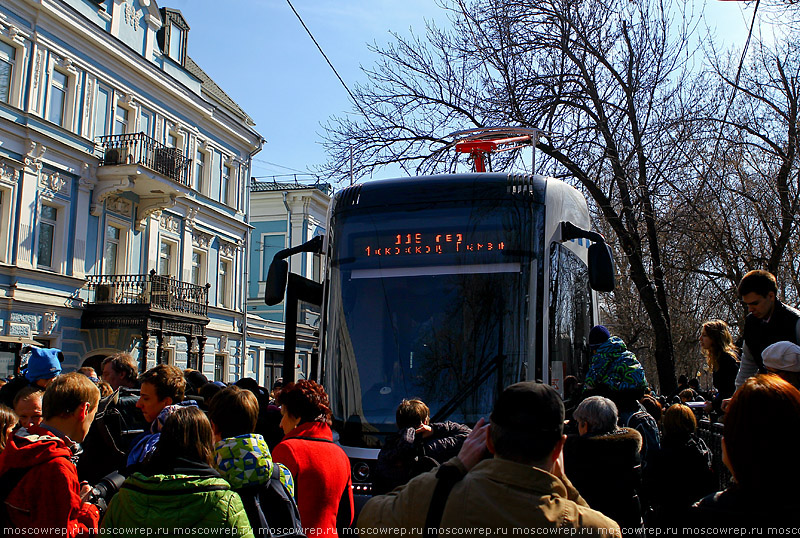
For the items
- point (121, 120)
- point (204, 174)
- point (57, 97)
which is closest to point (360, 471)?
point (57, 97)

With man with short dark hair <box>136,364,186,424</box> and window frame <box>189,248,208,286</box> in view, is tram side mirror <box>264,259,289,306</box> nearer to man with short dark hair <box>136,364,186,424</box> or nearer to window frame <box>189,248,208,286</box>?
man with short dark hair <box>136,364,186,424</box>

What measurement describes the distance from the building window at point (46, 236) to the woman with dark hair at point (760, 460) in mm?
20690

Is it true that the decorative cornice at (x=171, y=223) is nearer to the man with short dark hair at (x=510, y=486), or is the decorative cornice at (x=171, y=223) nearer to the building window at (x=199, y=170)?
the building window at (x=199, y=170)

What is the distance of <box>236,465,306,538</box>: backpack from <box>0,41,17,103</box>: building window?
18.9 metres

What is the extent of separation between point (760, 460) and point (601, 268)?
12.7ft

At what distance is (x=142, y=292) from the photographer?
73.8 ft

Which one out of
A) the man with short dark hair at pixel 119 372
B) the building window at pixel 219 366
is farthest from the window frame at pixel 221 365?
the man with short dark hair at pixel 119 372

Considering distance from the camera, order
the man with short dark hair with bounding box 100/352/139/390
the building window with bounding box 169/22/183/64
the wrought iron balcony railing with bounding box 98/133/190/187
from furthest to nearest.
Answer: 1. the building window with bounding box 169/22/183/64
2. the wrought iron balcony railing with bounding box 98/133/190/187
3. the man with short dark hair with bounding box 100/352/139/390

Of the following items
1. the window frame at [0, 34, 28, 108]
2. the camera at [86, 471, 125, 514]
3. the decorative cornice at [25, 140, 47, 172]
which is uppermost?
the window frame at [0, 34, 28, 108]

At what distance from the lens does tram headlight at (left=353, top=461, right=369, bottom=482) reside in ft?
19.3

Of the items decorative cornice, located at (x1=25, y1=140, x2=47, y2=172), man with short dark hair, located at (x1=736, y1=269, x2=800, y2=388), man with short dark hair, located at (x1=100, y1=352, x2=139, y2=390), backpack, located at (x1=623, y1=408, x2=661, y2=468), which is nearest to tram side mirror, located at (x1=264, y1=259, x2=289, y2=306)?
man with short dark hair, located at (x1=100, y1=352, x2=139, y2=390)

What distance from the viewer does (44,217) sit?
67.0ft

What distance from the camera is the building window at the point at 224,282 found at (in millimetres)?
29406

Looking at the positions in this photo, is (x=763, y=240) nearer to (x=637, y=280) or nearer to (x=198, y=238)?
(x=637, y=280)
